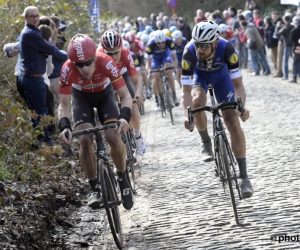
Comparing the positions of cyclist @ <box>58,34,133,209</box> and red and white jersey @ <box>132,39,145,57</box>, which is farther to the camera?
red and white jersey @ <box>132,39,145,57</box>

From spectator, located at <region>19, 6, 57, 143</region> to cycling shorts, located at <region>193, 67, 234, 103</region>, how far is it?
139 inches

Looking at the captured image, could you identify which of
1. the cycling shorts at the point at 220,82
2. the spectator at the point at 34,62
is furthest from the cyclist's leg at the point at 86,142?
the spectator at the point at 34,62

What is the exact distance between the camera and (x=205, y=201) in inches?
328

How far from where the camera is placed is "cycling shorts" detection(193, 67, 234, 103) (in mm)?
8234

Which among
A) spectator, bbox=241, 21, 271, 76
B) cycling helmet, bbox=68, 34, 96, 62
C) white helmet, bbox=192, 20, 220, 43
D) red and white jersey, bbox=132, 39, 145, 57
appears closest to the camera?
cycling helmet, bbox=68, 34, 96, 62

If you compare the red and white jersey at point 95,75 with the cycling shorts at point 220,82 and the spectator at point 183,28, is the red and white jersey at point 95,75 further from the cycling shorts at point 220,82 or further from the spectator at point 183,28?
the spectator at point 183,28

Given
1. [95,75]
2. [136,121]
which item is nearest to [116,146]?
[95,75]

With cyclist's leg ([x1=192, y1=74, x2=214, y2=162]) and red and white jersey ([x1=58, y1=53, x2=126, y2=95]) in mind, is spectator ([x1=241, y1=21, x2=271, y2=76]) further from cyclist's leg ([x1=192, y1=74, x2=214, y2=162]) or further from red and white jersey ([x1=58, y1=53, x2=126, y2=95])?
red and white jersey ([x1=58, y1=53, x2=126, y2=95])

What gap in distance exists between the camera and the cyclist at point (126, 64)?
9859 mm

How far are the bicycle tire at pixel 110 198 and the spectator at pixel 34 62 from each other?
164 inches

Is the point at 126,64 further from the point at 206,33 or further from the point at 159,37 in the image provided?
the point at 159,37

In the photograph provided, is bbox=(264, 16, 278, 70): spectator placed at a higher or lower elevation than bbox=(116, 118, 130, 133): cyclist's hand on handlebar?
lower

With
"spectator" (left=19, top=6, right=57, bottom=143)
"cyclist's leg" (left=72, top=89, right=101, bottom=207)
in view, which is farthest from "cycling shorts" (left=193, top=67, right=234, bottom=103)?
"spectator" (left=19, top=6, right=57, bottom=143)

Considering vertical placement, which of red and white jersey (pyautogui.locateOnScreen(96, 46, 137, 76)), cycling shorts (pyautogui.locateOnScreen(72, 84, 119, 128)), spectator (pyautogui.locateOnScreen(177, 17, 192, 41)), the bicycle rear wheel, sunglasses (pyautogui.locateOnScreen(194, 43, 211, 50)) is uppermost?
sunglasses (pyautogui.locateOnScreen(194, 43, 211, 50))
